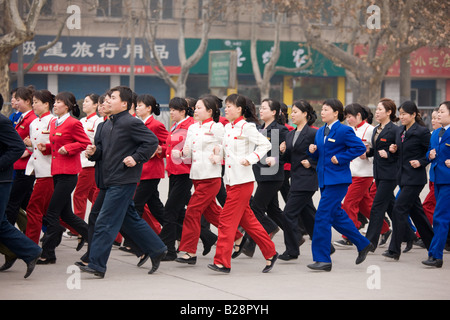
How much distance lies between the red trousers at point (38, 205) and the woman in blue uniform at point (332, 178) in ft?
9.00

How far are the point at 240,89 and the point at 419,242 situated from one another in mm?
25385

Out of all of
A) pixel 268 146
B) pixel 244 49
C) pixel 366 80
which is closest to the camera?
pixel 268 146

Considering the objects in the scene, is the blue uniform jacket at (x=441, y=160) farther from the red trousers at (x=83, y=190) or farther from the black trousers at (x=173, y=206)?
the red trousers at (x=83, y=190)

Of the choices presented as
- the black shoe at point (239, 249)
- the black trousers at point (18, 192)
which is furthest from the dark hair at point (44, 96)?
the black shoe at point (239, 249)

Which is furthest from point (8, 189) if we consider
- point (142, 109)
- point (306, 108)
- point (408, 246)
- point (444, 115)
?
point (408, 246)

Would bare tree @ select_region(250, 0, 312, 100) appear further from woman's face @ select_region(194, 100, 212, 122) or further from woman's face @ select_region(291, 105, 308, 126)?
woman's face @ select_region(194, 100, 212, 122)

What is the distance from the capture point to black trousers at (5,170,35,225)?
353 inches

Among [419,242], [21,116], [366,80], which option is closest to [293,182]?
[419,242]

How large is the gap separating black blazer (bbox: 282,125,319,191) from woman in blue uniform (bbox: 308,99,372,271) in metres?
0.29

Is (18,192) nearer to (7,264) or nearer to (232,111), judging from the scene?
(7,264)

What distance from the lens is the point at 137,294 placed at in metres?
6.92

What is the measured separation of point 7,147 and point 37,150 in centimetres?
138

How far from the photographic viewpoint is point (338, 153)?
27.8ft

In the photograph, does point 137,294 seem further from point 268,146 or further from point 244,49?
point 244,49
